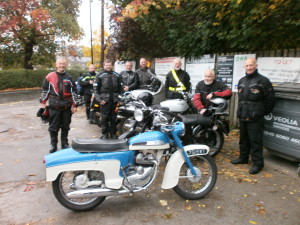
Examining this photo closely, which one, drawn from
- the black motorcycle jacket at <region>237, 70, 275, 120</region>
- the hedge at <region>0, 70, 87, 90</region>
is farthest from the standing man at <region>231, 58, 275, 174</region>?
the hedge at <region>0, 70, 87, 90</region>

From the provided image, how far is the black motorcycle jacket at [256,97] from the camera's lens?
427 cm

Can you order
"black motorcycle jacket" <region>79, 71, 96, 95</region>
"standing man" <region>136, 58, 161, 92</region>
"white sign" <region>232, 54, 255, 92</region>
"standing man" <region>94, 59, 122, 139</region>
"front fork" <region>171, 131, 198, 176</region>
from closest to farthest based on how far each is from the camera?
"front fork" <region>171, 131, 198, 176</region>, "standing man" <region>94, 59, 122, 139</region>, "white sign" <region>232, 54, 255, 92</region>, "standing man" <region>136, 58, 161, 92</region>, "black motorcycle jacket" <region>79, 71, 96, 95</region>

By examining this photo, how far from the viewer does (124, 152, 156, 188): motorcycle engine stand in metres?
3.32

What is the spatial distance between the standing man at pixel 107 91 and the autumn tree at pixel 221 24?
1822mm

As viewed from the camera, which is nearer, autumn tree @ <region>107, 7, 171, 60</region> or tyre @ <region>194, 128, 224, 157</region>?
tyre @ <region>194, 128, 224, 157</region>

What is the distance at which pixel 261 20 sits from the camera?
5.76 meters

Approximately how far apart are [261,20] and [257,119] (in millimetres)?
2549

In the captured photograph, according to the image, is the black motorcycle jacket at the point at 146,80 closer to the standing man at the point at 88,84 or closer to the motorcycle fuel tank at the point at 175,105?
the standing man at the point at 88,84

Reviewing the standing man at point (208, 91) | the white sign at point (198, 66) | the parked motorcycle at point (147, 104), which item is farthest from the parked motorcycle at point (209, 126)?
the white sign at point (198, 66)

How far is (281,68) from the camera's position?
5.90 m

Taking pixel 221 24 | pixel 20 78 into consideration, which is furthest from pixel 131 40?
pixel 20 78

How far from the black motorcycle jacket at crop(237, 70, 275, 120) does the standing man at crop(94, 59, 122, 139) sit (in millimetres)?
2772

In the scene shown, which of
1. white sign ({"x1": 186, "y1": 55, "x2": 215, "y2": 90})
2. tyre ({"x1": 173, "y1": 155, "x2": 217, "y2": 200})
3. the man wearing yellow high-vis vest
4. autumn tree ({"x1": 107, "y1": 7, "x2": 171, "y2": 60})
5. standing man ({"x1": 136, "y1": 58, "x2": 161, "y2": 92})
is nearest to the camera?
tyre ({"x1": 173, "y1": 155, "x2": 217, "y2": 200})

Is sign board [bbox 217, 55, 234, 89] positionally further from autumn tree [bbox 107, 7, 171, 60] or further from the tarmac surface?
autumn tree [bbox 107, 7, 171, 60]
